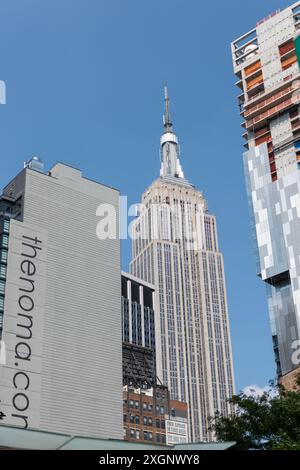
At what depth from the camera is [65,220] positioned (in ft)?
431

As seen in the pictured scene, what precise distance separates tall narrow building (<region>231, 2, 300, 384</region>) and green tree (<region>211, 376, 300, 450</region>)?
2317 inches

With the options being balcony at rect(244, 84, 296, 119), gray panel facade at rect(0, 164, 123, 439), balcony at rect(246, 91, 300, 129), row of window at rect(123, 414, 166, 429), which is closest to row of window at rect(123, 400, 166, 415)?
row of window at rect(123, 414, 166, 429)

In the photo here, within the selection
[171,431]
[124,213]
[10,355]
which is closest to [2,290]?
[10,355]

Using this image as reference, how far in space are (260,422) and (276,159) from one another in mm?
78887

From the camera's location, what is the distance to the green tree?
1405 inches

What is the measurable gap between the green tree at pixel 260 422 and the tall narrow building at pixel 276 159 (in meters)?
58.8

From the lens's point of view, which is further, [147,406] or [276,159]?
[147,406]

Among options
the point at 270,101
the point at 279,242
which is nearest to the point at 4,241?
the point at 279,242

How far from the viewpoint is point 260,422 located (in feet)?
124

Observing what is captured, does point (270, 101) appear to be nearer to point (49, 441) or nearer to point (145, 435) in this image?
point (145, 435)

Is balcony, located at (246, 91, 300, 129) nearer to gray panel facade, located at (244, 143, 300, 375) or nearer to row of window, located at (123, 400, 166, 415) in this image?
gray panel facade, located at (244, 143, 300, 375)

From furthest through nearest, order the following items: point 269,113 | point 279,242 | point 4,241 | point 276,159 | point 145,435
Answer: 1. point 145,435
2. point 4,241
3. point 269,113
4. point 276,159
5. point 279,242

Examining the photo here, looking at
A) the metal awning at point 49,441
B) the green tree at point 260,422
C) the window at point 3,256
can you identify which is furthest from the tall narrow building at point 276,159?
the metal awning at point 49,441

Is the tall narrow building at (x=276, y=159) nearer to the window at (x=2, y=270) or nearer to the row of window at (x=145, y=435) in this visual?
the window at (x=2, y=270)
